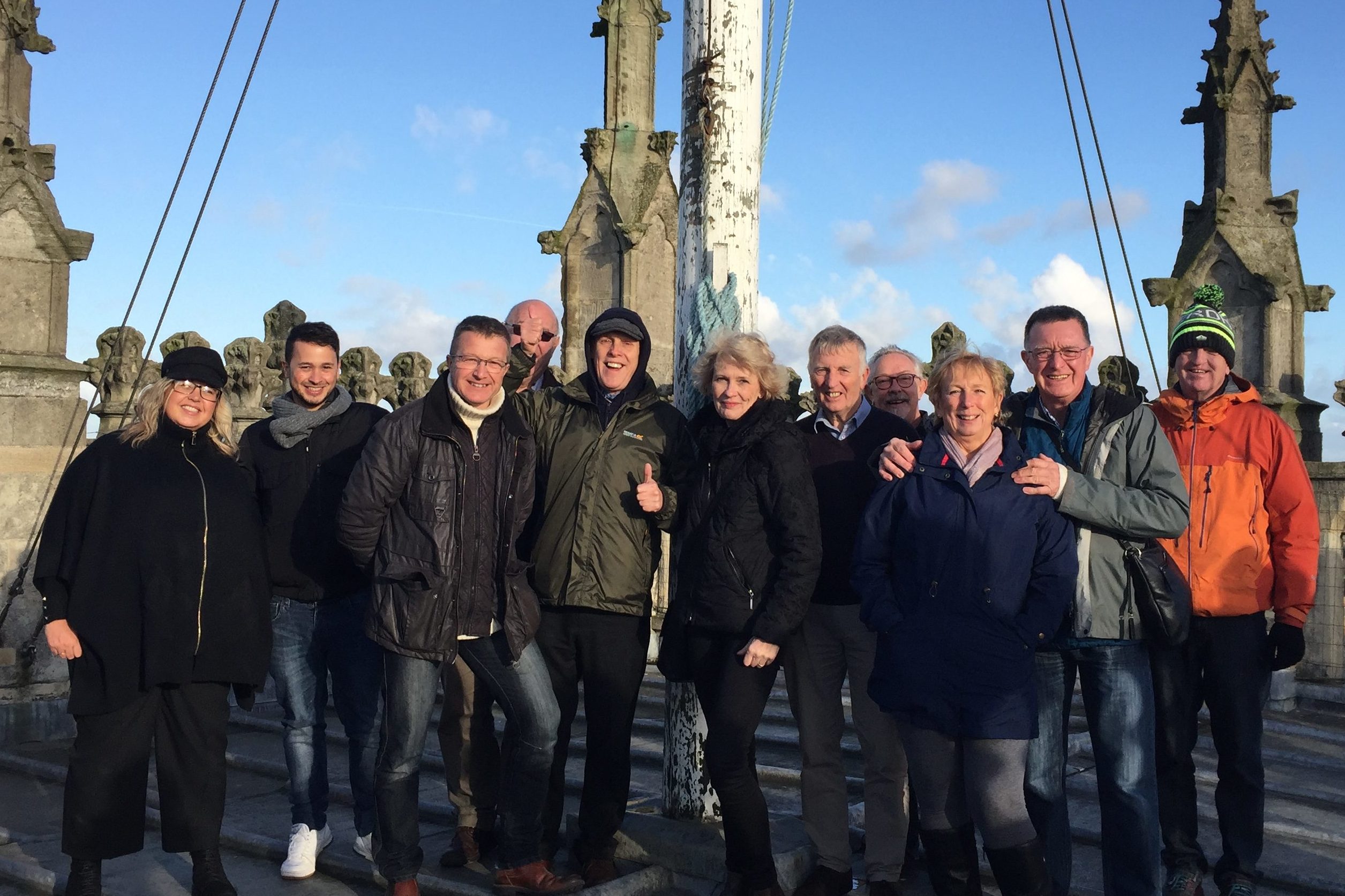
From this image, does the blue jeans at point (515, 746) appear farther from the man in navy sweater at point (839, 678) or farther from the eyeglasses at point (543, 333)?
the eyeglasses at point (543, 333)

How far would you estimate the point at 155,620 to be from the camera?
418cm

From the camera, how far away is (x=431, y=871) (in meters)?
4.46

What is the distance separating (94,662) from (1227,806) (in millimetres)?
4047

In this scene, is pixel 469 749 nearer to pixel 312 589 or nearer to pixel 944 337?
pixel 312 589

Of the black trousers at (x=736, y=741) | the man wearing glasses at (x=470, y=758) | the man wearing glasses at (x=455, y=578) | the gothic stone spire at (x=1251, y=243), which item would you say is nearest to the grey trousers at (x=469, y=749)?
the man wearing glasses at (x=470, y=758)

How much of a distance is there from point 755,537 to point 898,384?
4.19ft

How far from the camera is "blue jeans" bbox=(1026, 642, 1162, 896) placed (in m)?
3.74

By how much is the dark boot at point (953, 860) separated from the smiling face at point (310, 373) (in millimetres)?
2755

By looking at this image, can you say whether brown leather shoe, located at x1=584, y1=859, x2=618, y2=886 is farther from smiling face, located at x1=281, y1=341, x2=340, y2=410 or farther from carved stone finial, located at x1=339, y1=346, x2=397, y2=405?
carved stone finial, located at x1=339, y1=346, x2=397, y2=405

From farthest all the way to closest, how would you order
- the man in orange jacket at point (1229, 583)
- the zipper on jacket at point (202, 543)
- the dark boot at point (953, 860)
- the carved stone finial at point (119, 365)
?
the carved stone finial at point (119, 365), the zipper on jacket at point (202, 543), the man in orange jacket at point (1229, 583), the dark boot at point (953, 860)

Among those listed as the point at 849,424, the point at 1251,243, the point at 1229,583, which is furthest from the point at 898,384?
the point at 1251,243

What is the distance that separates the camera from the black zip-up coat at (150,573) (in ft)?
13.7

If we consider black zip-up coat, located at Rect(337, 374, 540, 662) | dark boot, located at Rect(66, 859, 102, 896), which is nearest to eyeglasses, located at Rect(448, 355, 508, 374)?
black zip-up coat, located at Rect(337, 374, 540, 662)

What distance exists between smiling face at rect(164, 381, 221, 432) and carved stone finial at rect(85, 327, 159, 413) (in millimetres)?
5848
